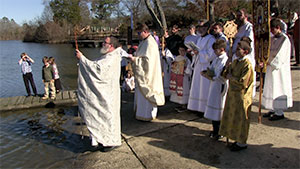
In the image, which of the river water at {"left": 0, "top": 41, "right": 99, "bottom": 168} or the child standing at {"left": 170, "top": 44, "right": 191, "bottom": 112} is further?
the child standing at {"left": 170, "top": 44, "right": 191, "bottom": 112}

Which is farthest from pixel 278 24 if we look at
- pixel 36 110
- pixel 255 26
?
pixel 36 110

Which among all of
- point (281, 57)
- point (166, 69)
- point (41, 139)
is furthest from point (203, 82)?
point (41, 139)

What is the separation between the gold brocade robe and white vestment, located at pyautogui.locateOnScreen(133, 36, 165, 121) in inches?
67.8

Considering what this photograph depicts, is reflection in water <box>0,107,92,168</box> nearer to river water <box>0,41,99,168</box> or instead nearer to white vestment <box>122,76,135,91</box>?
river water <box>0,41,99,168</box>

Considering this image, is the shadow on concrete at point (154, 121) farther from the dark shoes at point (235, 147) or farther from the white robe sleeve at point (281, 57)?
the white robe sleeve at point (281, 57)

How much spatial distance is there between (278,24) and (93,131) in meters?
3.88

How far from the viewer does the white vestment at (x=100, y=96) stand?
4.04m

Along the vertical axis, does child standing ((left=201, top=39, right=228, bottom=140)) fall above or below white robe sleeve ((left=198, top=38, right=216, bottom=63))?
below

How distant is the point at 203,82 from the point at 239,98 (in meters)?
1.42

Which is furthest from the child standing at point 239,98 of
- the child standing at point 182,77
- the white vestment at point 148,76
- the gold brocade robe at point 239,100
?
the child standing at point 182,77

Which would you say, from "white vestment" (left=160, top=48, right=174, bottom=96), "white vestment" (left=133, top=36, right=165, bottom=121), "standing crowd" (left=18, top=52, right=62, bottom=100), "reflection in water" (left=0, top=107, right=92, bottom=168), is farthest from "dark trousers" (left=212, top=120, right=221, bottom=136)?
"standing crowd" (left=18, top=52, right=62, bottom=100)

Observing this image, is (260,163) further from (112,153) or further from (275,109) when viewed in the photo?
(112,153)

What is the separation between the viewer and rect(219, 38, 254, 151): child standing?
3.59 metres

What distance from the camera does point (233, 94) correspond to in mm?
3738
